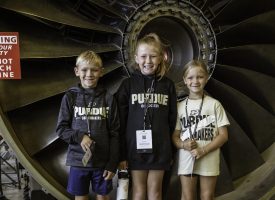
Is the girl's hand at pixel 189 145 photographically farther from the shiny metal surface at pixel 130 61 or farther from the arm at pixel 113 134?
the shiny metal surface at pixel 130 61

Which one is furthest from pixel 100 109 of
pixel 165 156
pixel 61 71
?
pixel 61 71

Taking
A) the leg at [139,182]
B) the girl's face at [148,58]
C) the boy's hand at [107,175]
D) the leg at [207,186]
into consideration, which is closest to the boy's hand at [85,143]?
the boy's hand at [107,175]

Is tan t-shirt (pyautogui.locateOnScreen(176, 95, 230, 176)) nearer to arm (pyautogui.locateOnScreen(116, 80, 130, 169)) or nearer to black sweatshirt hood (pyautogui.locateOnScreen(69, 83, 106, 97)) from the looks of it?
arm (pyautogui.locateOnScreen(116, 80, 130, 169))

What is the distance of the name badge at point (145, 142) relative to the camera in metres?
1.42

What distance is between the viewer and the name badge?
4.65 feet

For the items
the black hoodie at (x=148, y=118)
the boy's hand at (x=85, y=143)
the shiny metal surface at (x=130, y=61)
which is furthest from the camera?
the shiny metal surface at (x=130, y=61)

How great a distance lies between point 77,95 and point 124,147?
25cm

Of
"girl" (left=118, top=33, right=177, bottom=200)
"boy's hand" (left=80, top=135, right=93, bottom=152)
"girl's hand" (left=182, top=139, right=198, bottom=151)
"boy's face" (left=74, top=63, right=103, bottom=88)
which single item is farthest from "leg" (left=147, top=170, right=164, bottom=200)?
"boy's face" (left=74, top=63, right=103, bottom=88)

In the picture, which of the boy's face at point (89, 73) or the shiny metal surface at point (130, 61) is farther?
the shiny metal surface at point (130, 61)

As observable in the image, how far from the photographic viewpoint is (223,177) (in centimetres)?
179

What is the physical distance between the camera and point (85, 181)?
1417mm

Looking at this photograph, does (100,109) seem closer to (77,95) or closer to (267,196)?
(77,95)

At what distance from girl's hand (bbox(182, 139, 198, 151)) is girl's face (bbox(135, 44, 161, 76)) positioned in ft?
0.90

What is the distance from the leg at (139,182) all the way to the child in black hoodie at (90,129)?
93 mm
